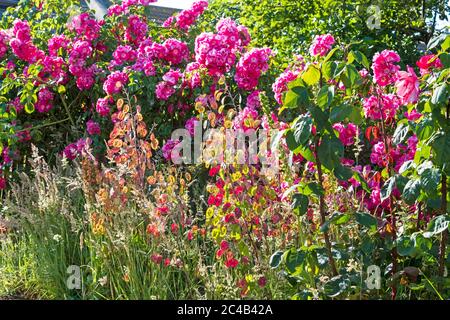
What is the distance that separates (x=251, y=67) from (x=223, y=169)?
1.54 meters

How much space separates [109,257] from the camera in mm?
4066

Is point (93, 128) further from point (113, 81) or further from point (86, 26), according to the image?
point (86, 26)

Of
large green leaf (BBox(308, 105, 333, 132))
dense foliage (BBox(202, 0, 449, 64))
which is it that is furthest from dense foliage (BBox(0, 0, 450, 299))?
dense foliage (BBox(202, 0, 449, 64))

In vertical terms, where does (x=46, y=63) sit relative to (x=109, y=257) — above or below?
above

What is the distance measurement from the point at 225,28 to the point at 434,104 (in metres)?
2.29

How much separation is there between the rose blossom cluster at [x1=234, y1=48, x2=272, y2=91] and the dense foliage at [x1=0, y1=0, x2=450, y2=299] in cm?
1

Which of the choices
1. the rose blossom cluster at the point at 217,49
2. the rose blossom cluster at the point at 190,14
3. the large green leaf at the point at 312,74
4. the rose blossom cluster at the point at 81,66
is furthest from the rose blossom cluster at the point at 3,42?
the large green leaf at the point at 312,74

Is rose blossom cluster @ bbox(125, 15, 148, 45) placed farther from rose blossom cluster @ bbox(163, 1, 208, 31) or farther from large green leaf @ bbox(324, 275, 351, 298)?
large green leaf @ bbox(324, 275, 351, 298)

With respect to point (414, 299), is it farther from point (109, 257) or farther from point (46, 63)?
point (46, 63)

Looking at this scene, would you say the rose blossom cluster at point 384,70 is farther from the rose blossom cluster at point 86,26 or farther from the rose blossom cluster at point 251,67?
the rose blossom cluster at point 86,26

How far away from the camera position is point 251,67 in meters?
4.98

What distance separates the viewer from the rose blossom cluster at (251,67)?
4926 mm

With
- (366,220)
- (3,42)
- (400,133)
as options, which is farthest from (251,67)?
(3,42)
